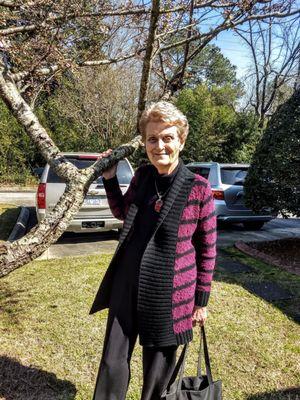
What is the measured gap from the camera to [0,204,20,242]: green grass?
7508 millimetres

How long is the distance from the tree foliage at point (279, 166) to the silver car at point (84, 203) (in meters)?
2.42

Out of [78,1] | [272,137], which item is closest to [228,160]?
[272,137]

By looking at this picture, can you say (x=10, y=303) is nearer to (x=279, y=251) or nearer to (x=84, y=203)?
(x=84, y=203)

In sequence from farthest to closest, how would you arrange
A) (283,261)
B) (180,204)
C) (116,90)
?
(116,90) < (283,261) < (180,204)

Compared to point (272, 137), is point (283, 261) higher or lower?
lower

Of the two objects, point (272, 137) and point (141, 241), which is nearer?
point (141, 241)

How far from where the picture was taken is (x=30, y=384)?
9.30ft

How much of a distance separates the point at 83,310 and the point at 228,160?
13.7m

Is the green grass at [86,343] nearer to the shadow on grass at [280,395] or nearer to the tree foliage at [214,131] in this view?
the shadow on grass at [280,395]

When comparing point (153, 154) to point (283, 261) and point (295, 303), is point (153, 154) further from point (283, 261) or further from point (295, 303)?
point (283, 261)

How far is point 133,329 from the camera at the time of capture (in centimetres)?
224

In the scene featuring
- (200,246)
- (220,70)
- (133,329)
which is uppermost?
(220,70)

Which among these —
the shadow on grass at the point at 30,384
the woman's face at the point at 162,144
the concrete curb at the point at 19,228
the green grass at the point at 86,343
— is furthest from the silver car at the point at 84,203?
the woman's face at the point at 162,144

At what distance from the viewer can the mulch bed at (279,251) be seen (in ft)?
20.2
